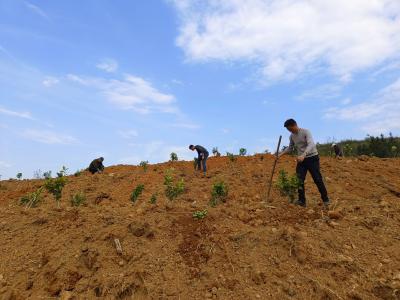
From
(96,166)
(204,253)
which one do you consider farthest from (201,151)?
(204,253)

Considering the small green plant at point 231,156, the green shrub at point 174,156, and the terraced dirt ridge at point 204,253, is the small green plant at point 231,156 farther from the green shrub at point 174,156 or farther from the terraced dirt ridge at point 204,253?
the terraced dirt ridge at point 204,253

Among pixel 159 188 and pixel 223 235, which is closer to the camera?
pixel 223 235

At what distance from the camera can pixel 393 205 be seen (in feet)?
26.1

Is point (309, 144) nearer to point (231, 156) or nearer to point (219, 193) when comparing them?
point (219, 193)

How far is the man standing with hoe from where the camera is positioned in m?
7.99

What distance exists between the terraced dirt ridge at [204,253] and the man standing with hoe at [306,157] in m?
0.52

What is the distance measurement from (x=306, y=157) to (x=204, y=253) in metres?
3.17

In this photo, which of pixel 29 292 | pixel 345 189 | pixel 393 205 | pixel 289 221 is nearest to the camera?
pixel 29 292

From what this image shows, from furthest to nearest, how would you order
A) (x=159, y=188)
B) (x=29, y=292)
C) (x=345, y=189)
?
(x=159, y=188), (x=345, y=189), (x=29, y=292)

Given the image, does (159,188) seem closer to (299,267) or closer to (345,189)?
(345,189)

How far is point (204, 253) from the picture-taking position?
584 cm

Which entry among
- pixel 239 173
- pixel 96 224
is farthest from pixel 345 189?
pixel 96 224

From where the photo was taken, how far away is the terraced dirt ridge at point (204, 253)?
5.26 meters

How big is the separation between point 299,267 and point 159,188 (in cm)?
866
